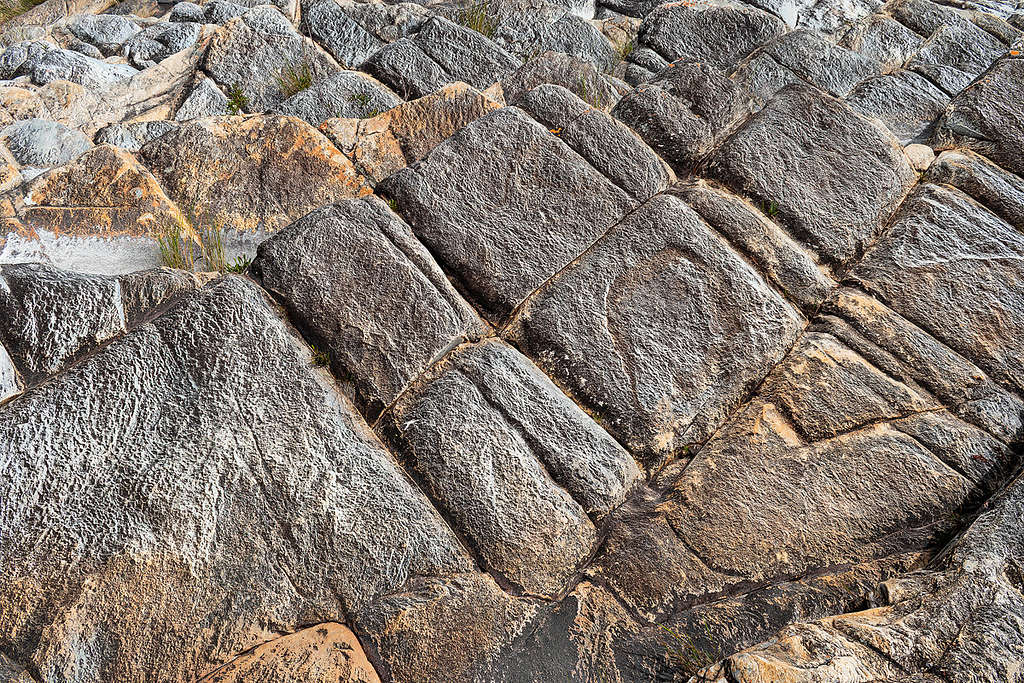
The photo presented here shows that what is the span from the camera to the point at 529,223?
11.2ft

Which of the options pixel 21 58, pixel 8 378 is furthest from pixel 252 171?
pixel 21 58

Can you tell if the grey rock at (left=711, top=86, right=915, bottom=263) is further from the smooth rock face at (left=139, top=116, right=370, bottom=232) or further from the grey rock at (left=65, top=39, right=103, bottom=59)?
the grey rock at (left=65, top=39, right=103, bottom=59)

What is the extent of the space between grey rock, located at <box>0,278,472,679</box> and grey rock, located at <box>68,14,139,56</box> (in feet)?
14.1

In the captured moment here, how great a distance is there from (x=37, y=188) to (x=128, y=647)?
2368 mm

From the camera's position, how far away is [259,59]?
5.12 meters

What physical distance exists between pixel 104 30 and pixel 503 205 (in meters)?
4.72

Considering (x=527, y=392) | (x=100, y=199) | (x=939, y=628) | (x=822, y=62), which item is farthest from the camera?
(x=822, y=62)

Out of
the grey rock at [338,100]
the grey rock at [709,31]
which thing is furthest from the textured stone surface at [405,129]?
the grey rock at [709,31]

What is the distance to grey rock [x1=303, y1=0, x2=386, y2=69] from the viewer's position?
5.50 m

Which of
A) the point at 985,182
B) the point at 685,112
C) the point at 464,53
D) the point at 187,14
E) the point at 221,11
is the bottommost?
the point at 187,14

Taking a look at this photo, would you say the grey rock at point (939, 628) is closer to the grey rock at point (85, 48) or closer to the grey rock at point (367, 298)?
the grey rock at point (367, 298)

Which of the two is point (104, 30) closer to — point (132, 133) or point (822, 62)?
point (132, 133)

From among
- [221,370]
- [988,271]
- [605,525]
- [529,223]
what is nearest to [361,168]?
[529,223]

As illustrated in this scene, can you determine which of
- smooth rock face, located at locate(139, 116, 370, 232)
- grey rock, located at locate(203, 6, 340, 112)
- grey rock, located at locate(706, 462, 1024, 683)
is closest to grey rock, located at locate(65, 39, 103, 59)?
grey rock, located at locate(203, 6, 340, 112)
